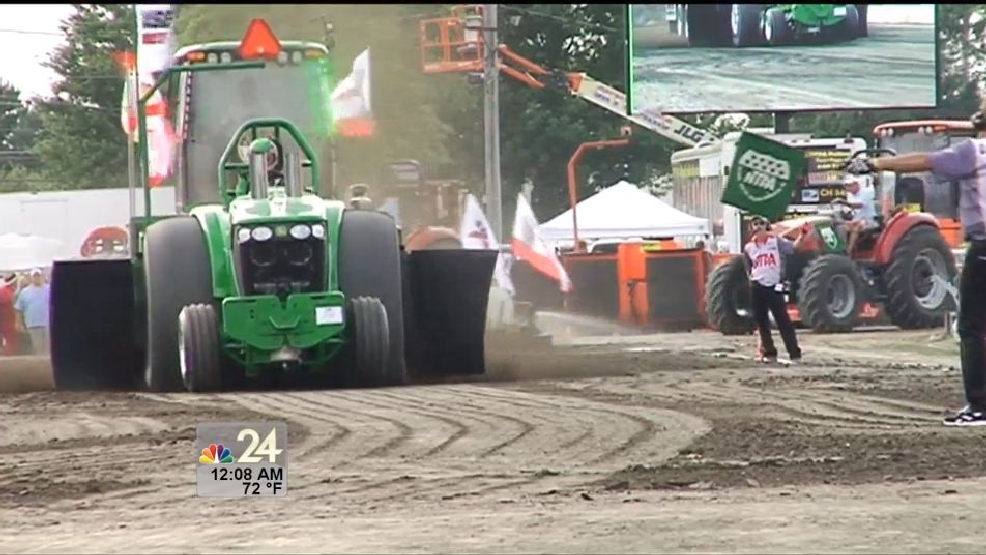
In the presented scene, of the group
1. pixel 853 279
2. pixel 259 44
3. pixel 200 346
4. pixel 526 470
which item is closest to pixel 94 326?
pixel 200 346

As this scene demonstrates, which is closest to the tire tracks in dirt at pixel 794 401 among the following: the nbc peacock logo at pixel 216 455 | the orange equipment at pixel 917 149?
the nbc peacock logo at pixel 216 455

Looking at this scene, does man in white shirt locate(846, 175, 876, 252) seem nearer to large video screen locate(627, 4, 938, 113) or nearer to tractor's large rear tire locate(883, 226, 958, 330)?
tractor's large rear tire locate(883, 226, 958, 330)

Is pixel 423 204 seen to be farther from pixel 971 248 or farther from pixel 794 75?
pixel 971 248

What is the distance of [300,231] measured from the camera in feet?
44.1

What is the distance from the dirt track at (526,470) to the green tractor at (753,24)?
17.0 meters

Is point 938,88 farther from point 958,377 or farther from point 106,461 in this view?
point 106,461

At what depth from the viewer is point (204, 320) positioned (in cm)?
1317

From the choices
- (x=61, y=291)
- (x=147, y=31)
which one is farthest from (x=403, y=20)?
(x=61, y=291)

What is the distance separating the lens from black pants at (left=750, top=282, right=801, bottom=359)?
57.3 ft

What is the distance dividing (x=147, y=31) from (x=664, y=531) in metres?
11.8

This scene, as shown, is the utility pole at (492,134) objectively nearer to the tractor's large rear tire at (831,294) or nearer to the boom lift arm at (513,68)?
the boom lift arm at (513,68)

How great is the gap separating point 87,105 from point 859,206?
9.97m

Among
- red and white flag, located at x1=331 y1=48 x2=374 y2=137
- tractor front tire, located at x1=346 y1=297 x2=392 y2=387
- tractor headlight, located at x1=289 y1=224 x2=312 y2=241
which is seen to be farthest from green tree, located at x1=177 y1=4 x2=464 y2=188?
tractor front tire, located at x1=346 y1=297 x2=392 y2=387

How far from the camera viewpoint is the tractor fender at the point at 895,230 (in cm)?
2361
